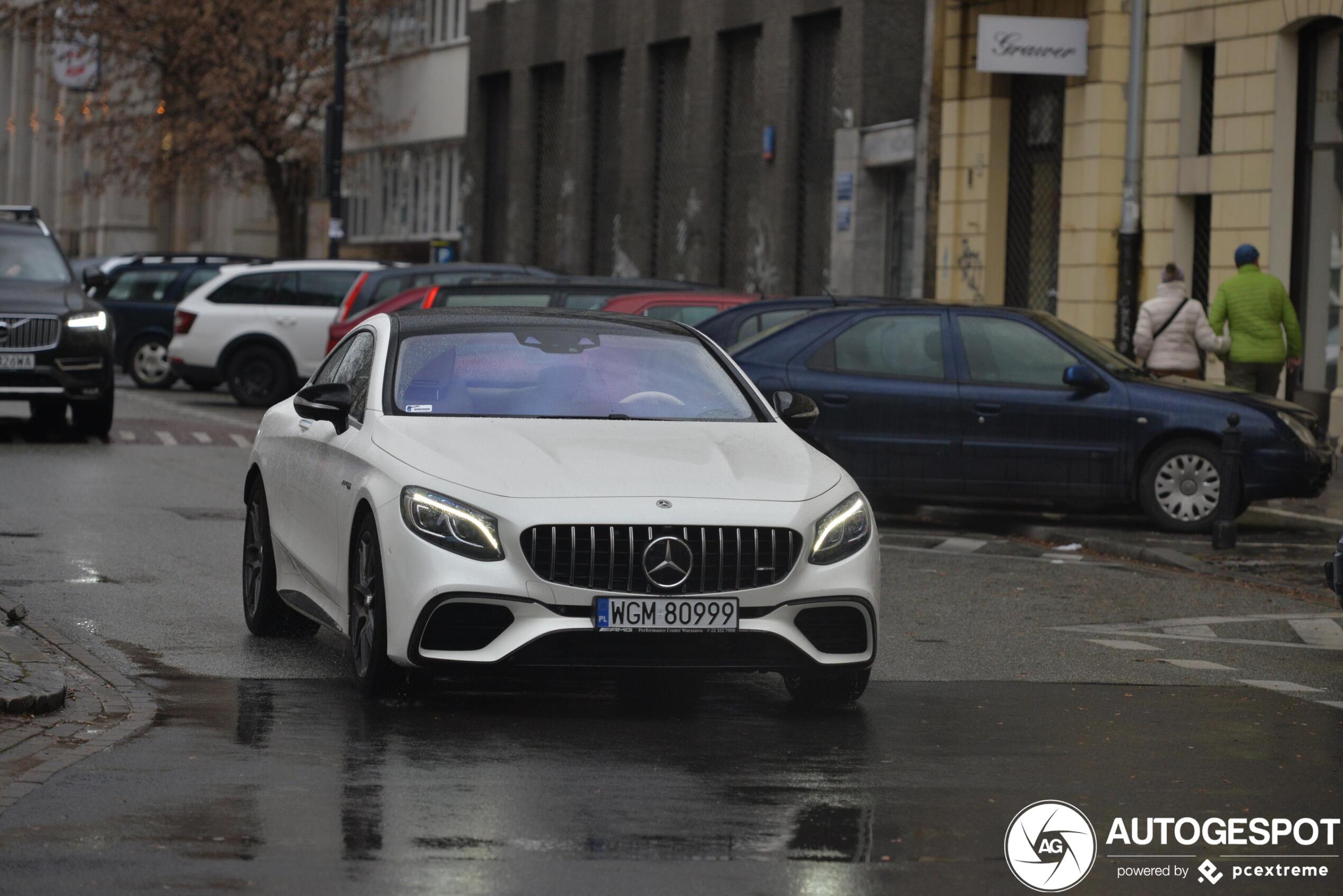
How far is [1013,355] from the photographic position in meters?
17.0

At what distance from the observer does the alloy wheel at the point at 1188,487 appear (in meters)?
16.9

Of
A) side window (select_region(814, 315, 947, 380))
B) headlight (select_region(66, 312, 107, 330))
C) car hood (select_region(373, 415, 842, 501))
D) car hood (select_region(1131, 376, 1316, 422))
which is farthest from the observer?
headlight (select_region(66, 312, 107, 330))

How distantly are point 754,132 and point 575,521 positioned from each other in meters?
29.7

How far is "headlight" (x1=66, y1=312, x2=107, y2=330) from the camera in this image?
72.7 feet

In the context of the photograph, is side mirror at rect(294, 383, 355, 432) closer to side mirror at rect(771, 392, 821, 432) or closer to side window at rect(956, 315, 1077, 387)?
side mirror at rect(771, 392, 821, 432)

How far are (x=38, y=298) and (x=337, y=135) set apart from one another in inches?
755

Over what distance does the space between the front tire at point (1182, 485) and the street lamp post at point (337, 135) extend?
25.5 meters

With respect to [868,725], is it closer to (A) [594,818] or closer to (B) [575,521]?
(B) [575,521]

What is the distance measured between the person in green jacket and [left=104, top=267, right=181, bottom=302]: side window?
17668 millimetres

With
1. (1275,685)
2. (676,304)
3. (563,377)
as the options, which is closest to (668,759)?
(563,377)

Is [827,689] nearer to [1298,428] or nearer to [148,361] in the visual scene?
[1298,428]

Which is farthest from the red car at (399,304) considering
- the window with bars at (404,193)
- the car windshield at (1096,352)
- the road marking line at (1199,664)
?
the window with bars at (404,193)

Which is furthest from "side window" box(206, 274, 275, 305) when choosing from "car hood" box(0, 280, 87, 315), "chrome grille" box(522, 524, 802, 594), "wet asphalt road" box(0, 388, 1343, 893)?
"chrome grille" box(522, 524, 802, 594)

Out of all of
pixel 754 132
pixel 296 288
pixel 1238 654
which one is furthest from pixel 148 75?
pixel 1238 654
